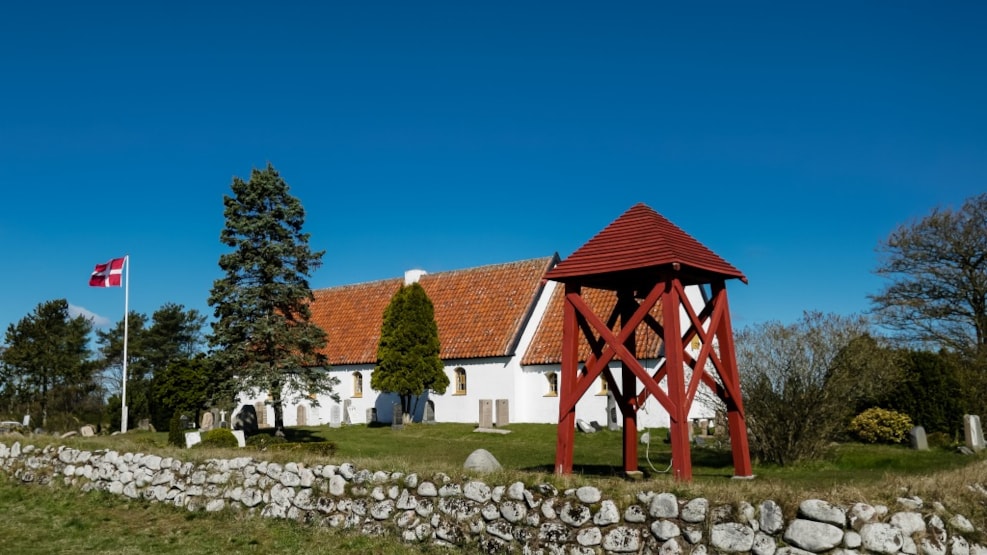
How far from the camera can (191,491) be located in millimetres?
12586

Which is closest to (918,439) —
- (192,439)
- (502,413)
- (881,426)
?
(881,426)

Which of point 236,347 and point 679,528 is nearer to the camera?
point 679,528

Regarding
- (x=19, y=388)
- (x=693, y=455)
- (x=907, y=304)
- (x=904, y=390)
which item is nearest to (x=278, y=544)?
(x=693, y=455)

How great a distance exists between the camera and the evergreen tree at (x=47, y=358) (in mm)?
46438

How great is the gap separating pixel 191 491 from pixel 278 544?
355 cm

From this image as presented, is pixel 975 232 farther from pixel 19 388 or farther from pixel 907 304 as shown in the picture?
pixel 19 388

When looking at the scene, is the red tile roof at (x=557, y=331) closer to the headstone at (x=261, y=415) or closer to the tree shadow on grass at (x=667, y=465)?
the tree shadow on grass at (x=667, y=465)

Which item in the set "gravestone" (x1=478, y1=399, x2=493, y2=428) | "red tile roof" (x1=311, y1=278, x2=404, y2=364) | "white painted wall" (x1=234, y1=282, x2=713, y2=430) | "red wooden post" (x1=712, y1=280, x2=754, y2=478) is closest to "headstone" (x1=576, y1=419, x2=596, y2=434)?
"white painted wall" (x1=234, y1=282, x2=713, y2=430)

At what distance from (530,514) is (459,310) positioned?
2650 cm

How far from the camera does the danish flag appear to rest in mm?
29031

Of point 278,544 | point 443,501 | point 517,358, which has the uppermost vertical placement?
point 517,358

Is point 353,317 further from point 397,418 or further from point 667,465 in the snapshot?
point 667,465

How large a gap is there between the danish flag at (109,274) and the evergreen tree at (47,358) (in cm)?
2058

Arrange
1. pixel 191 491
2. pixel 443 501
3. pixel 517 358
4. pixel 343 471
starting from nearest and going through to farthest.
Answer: pixel 443 501
pixel 343 471
pixel 191 491
pixel 517 358
